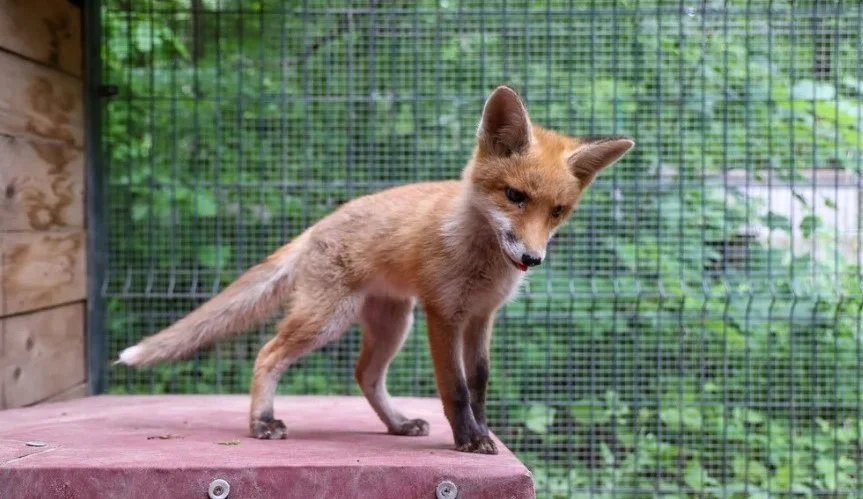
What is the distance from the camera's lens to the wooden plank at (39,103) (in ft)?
12.1

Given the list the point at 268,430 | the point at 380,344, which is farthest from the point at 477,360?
the point at 268,430

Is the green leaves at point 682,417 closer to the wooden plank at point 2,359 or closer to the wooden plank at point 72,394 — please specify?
the wooden plank at point 72,394

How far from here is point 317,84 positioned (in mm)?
4969

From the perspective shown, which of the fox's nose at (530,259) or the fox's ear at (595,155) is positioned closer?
the fox's nose at (530,259)

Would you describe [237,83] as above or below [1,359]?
above

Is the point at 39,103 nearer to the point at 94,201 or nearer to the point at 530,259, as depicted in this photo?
the point at 94,201

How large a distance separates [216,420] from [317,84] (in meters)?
2.01

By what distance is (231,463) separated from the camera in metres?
2.55

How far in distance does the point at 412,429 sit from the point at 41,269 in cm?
178

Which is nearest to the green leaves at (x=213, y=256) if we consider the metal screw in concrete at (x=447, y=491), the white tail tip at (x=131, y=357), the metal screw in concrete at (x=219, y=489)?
the white tail tip at (x=131, y=357)

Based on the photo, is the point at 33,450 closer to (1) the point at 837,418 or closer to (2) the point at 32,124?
(2) the point at 32,124

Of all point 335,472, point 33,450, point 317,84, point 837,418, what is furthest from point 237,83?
point 837,418

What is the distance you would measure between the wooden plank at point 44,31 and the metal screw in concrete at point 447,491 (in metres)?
2.43

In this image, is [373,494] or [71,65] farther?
[71,65]
